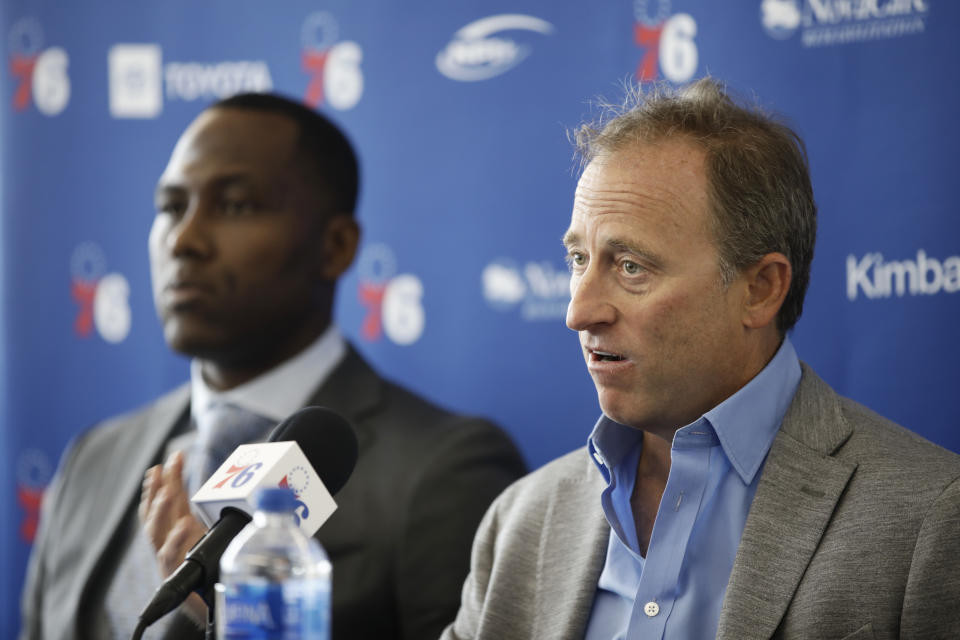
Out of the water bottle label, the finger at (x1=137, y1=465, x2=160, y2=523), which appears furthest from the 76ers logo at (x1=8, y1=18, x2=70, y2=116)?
the water bottle label

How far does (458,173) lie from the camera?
294cm

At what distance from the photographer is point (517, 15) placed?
9.45 feet

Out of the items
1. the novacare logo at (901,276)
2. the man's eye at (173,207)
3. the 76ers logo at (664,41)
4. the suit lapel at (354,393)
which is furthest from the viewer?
the man's eye at (173,207)

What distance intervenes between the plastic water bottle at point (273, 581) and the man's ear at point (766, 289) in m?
0.88

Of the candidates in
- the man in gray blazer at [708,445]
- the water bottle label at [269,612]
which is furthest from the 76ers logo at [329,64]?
the water bottle label at [269,612]

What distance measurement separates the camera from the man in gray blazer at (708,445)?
5.32 ft

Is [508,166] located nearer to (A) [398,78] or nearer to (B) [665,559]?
(A) [398,78]

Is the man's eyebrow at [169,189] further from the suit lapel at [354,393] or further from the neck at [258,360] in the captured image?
Answer: the suit lapel at [354,393]

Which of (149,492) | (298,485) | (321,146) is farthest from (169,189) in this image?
(298,485)

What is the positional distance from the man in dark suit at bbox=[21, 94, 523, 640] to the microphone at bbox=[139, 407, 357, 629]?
104 cm

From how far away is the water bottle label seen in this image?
1189 millimetres

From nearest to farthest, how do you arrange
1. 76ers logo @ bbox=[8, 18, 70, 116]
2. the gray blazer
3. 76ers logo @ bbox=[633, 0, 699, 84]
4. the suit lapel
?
the gray blazer
76ers logo @ bbox=[633, 0, 699, 84]
the suit lapel
76ers logo @ bbox=[8, 18, 70, 116]

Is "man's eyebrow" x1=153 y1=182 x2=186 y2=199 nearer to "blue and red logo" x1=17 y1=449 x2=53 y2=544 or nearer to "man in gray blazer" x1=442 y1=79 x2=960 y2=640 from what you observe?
"blue and red logo" x1=17 y1=449 x2=53 y2=544

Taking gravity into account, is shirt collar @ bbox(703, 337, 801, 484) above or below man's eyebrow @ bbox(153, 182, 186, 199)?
below
